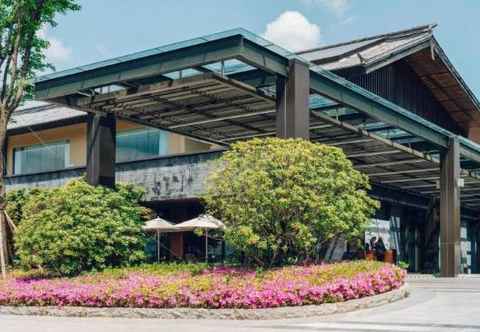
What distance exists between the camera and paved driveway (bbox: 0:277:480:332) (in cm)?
1209

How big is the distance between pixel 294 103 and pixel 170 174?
1084 cm

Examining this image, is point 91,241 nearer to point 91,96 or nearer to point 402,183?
point 91,96

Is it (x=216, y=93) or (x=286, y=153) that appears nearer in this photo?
(x=286, y=153)

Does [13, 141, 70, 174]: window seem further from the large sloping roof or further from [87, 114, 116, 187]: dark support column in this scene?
the large sloping roof

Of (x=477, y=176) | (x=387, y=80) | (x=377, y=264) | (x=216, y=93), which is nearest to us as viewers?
(x=377, y=264)

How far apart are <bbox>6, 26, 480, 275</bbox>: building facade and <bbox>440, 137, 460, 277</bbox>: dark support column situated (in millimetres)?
42

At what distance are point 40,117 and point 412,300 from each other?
81.6 feet

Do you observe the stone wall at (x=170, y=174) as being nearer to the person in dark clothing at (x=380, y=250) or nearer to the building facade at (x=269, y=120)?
the building facade at (x=269, y=120)

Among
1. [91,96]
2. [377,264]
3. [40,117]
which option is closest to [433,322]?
[377,264]

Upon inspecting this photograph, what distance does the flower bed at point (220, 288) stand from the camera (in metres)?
14.1

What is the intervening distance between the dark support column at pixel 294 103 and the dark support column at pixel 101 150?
22.7ft

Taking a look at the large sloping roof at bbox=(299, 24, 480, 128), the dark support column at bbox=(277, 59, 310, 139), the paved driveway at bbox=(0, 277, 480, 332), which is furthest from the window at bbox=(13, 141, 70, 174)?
the paved driveway at bbox=(0, 277, 480, 332)

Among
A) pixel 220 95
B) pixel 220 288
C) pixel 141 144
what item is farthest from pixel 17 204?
pixel 220 288

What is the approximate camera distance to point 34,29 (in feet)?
73.1
